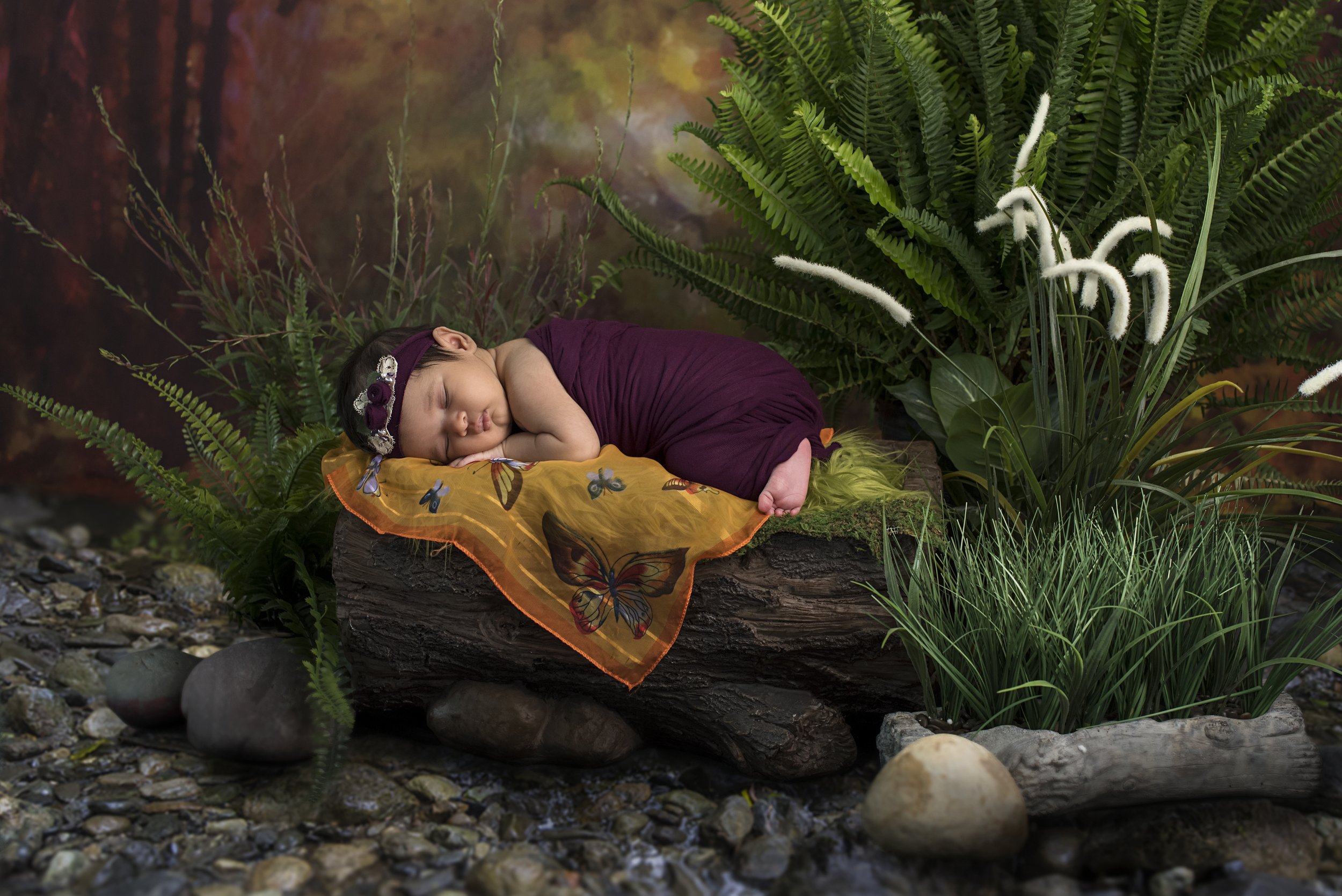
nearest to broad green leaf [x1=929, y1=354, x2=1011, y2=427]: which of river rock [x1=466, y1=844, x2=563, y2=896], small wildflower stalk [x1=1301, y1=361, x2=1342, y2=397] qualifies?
small wildflower stalk [x1=1301, y1=361, x2=1342, y2=397]

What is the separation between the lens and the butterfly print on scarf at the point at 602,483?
215cm

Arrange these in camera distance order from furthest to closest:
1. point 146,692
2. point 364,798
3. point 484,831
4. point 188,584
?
point 188,584 < point 146,692 < point 364,798 < point 484,831

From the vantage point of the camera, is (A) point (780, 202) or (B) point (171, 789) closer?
(B) point (171, 789)

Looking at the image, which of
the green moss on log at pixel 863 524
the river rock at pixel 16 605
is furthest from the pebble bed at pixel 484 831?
the river rock at pixel 16 605

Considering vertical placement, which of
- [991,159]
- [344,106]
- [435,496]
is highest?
[344,106]

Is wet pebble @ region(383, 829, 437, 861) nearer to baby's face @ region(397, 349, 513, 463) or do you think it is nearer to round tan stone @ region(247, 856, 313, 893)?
round tan stone @ region(247, 856, 313, 893)

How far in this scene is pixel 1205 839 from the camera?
69.2 inches

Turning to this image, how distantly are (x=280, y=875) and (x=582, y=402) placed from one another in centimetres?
122

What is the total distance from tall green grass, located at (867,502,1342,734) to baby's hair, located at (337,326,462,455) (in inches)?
46.9

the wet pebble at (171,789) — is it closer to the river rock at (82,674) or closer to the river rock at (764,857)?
the river rock at (82,674)

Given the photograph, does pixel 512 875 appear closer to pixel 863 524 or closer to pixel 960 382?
pixel 863 524

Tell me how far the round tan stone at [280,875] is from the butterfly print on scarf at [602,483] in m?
0.92

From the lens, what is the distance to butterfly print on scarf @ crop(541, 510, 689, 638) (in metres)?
2.10

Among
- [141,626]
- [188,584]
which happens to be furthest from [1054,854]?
[188,584]
